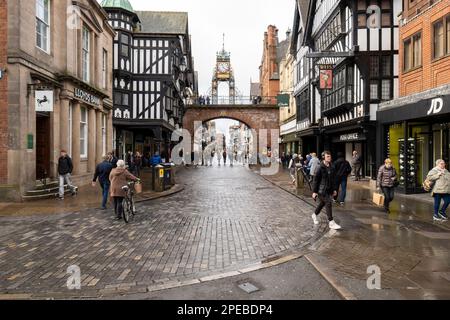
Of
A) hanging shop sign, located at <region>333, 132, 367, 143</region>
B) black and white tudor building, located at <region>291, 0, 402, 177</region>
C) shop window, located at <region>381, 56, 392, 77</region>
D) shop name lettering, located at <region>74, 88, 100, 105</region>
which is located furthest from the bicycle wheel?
shop window, located at <region>381, 56, 392, 77</region>

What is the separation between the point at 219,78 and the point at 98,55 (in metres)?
55.8

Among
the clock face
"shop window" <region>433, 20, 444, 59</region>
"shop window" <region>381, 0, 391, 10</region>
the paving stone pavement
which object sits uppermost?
the clock face

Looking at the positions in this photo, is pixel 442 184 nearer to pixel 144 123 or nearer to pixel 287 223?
pixel 287 223

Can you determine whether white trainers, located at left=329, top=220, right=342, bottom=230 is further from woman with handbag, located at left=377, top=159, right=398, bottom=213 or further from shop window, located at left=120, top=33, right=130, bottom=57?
shop window, located at left=120, top=33, right=130, bottom=57

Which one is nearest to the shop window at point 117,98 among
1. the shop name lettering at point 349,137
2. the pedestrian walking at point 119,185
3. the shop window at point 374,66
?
the shop name lettering at point 349,137

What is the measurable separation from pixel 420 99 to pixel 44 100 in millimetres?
13206

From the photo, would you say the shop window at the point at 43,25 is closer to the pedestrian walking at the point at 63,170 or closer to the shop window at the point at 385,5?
the pedestrian walking at the point at 63,170

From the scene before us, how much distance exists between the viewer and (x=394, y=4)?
1866 centimetres

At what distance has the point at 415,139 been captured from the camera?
46.9 feet

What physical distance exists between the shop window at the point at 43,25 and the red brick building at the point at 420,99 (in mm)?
14134

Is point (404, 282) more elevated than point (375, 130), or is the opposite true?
point (375, 130)

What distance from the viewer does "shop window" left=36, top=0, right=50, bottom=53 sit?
538 inches

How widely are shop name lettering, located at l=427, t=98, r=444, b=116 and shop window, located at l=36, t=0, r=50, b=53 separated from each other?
46.7 ft
